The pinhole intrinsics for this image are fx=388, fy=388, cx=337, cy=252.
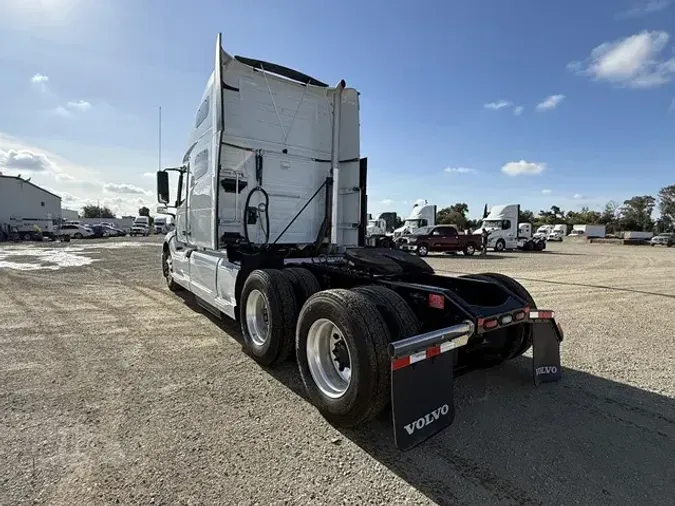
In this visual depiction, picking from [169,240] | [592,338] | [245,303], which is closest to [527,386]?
[592,338]

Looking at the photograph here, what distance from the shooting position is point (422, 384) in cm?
261

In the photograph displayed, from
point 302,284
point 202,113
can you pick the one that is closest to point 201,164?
point 202,113

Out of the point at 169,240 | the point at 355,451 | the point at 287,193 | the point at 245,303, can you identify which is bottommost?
the point at 355,451

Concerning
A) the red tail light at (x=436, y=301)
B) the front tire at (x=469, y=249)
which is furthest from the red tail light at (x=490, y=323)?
the front tire at (x=469, y=249)

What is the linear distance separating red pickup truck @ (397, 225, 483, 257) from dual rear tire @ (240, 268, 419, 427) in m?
19.1

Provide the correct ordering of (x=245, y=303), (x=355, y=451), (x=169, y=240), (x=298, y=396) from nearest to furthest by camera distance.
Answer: (x=355, y=451)
(x=298, y=396)
(x=245, y=303)
(x=169, y=240)

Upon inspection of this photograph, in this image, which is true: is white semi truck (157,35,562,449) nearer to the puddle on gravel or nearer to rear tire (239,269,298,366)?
rear tire (239,269,298,366)

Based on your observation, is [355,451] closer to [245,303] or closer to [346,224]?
[245,303]

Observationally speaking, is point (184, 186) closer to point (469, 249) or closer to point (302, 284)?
point (302, 284)

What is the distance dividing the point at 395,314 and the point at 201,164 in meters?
4.46

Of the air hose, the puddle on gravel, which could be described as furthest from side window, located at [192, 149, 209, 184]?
the puddle on gravel

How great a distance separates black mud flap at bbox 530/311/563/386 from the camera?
11.6 ft

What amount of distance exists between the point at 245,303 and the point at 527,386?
3087 mm

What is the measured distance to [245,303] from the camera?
4.53 m
